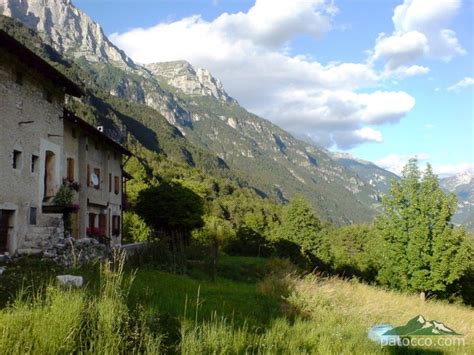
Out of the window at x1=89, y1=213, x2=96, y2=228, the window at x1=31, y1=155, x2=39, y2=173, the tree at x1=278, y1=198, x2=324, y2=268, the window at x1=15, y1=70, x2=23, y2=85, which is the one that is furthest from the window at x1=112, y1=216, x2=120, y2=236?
the tree at x1=278, y1=198, x2=324, y2=268

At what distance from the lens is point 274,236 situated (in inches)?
2066

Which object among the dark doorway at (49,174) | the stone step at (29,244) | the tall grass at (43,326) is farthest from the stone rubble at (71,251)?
the tall grass at (43,326)

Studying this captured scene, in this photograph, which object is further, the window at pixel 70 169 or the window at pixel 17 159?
the window at pixel 70 169

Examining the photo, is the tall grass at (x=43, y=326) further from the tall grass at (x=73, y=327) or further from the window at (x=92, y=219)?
the window at (x=92, y=219)

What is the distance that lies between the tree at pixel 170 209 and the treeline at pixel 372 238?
9 centimetres

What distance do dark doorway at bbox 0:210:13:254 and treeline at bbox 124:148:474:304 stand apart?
566 centimetres

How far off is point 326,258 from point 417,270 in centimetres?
1969

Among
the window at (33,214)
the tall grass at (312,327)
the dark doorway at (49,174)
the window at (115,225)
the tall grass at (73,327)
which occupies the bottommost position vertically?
the tall grass at (312,327)

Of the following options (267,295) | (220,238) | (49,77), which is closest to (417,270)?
(267,295)

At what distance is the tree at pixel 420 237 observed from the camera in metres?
26.4

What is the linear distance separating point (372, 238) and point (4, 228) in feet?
126

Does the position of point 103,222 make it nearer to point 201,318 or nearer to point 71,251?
point 71,251

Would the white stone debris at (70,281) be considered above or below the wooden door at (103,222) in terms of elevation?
below

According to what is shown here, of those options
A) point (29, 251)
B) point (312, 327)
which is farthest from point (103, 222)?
point (312, 327)
